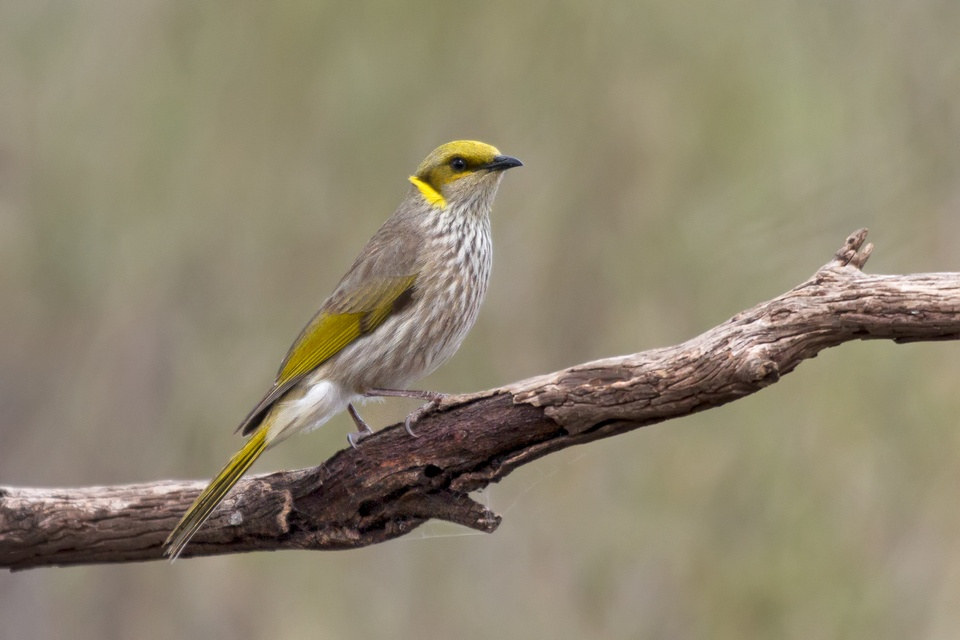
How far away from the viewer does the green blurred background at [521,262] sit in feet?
18.5

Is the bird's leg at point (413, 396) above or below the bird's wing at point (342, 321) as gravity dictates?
below

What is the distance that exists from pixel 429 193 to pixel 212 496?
159 cm

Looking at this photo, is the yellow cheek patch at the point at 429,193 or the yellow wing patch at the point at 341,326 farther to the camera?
the yellow cheek patch at the point at 429,193

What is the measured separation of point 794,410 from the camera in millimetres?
5863

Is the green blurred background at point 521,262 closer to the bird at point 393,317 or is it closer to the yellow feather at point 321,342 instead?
the bird at point 393,317

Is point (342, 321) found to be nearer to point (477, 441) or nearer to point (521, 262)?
point (477, 441)

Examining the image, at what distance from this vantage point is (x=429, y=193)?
4898 millimetres

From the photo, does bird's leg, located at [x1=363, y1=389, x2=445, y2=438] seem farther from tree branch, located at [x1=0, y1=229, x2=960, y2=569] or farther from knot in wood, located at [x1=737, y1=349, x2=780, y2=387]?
knot in wood, located at [x1=737, y1=349, x2=780, y2=387]

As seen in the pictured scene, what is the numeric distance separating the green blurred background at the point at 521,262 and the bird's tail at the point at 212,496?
5.85ft

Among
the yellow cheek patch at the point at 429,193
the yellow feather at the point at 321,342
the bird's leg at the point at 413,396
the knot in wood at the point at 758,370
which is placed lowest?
the knot in wood at the point at 758,370

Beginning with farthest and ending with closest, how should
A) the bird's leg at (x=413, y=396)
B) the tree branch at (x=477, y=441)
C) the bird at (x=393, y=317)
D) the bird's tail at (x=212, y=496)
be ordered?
the bird at (x=393, y=317) < the bird's tail at (x=212, y=496) < the bird's leg at (x=413, y=396) < the tree branch at (x=477, y=441)

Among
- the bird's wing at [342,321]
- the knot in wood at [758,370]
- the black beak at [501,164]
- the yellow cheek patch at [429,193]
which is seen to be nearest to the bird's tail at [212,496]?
the bird's wing at [342,321]

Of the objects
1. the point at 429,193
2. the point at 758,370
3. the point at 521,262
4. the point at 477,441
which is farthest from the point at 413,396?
the point at 521,262

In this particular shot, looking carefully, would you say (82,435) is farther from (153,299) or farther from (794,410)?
(794,410)
